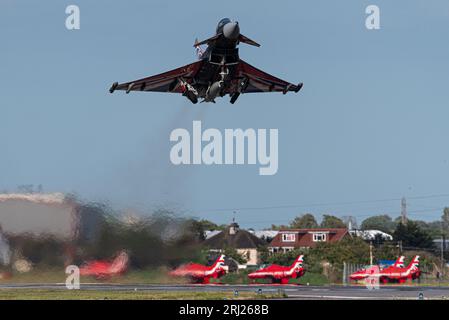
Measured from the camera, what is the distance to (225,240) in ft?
211

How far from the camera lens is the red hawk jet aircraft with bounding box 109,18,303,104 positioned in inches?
1492

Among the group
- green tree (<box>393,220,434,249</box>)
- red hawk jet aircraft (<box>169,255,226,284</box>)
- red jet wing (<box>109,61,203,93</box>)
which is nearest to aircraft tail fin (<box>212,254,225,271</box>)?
red hawk jet aircraft (<box>169,255,226,284</box>)

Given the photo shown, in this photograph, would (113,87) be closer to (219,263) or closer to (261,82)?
(261,82)

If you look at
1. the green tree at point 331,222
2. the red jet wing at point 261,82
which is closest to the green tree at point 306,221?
the green tree at point 331,222

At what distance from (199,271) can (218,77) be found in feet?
35.1

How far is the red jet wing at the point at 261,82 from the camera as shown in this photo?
42.9m

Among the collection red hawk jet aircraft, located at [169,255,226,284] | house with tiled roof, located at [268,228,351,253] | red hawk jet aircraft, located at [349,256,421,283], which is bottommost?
red hawk jet aircraft, located at [349,256,421,283]

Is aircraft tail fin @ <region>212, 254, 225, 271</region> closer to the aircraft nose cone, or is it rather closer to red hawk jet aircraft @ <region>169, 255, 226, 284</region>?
red hawk jet aircraft @ <region>169, 255, 226, 284</region>

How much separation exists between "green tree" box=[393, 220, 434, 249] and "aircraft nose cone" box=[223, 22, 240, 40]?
62.6 m

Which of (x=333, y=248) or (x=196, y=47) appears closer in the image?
(x=196, y=47)

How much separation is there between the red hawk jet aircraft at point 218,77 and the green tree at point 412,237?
179ft
